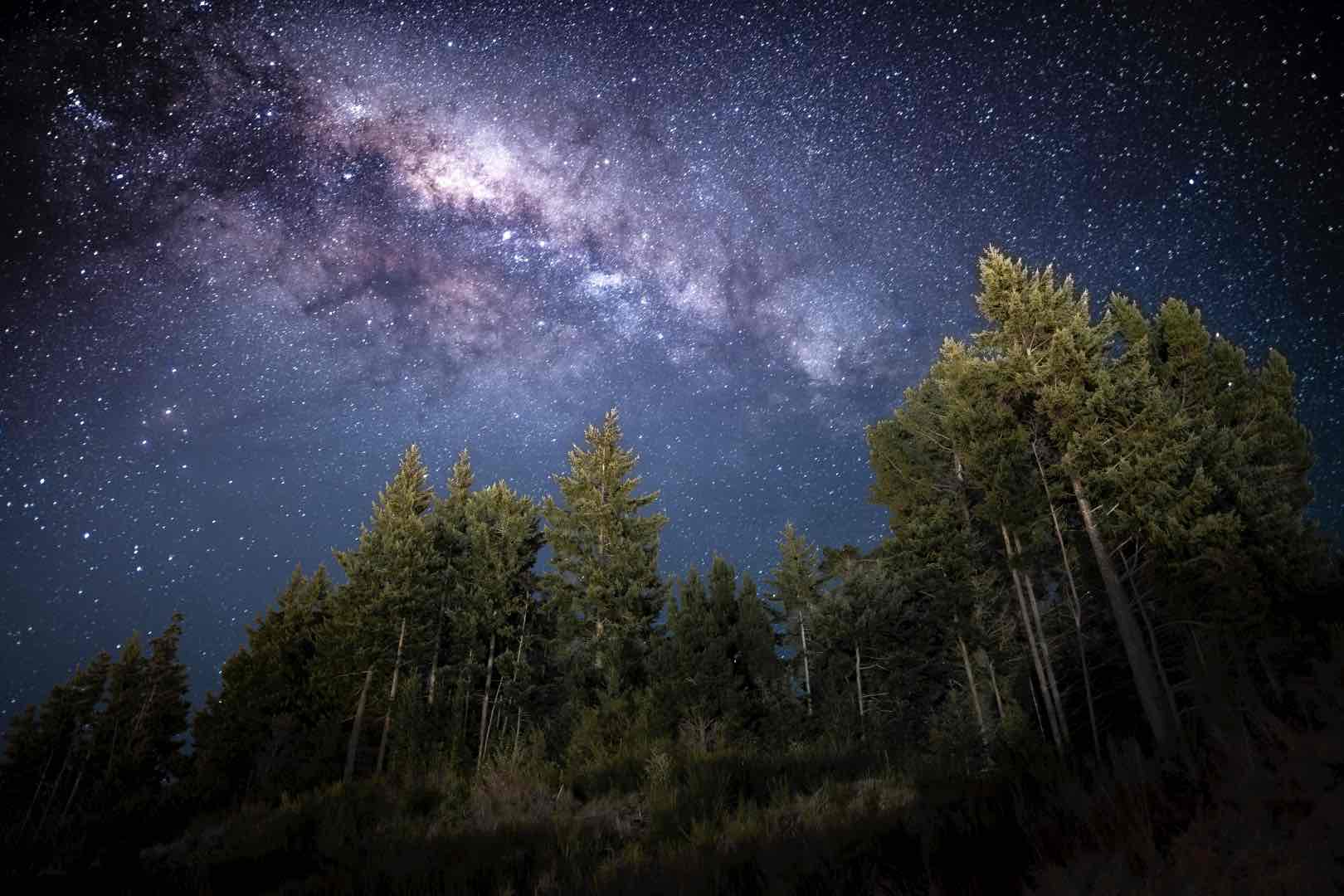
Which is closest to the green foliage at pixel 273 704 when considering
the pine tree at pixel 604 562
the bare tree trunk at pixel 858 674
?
the pine tree at pixel 604 562

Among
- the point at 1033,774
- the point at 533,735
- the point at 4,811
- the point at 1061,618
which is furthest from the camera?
the point at 4,811

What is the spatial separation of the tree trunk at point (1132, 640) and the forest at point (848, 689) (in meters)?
0.06

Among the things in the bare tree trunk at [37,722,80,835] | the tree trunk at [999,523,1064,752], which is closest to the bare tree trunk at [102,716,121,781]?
the bare tree trunk at [37,722,80,835]

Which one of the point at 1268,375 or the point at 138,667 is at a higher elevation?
the point at 1268,375

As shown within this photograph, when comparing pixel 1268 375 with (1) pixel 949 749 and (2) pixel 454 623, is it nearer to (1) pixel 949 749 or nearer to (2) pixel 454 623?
(1) pixel 949 749

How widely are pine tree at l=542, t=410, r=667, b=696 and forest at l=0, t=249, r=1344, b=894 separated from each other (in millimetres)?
129

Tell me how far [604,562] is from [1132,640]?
16557 mm

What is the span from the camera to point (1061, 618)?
19609 mm

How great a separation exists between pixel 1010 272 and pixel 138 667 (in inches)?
1917

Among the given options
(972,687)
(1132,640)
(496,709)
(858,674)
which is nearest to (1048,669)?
(972,687)

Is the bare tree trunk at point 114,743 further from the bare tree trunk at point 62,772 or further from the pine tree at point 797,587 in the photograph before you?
the pine tree at point 797,587

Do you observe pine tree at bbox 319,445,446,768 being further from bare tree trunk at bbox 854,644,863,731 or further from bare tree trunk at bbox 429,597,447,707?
bare tree trunk at bbox 854,644,863,731

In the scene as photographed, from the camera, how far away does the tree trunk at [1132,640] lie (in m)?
12.4

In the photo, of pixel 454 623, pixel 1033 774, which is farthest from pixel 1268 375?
pixel 454 623
